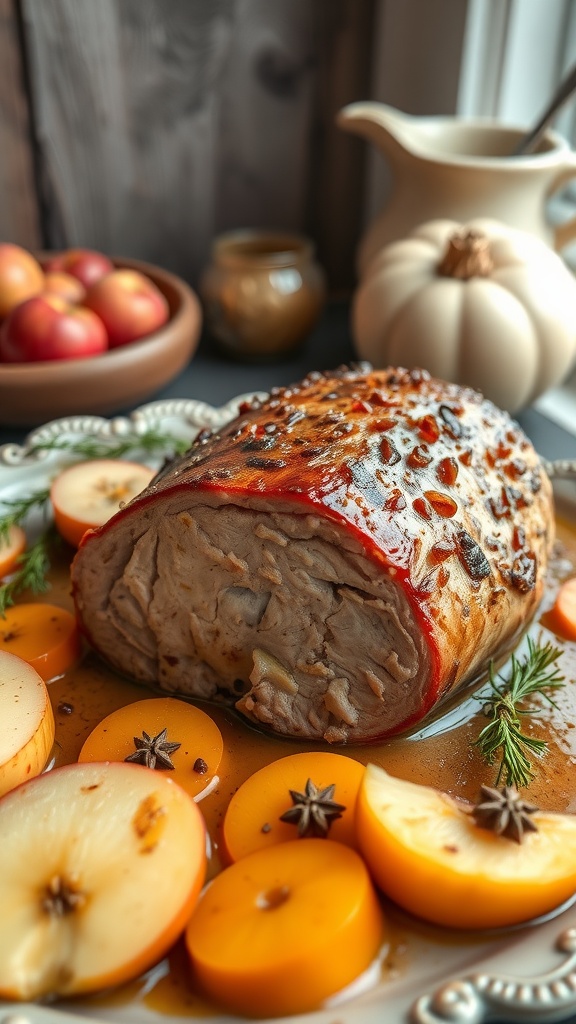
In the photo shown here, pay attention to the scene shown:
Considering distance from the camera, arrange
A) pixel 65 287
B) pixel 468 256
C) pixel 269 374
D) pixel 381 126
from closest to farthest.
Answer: pixel 468 256, pixel 381 126, pixel 65 287, pixel 269 374

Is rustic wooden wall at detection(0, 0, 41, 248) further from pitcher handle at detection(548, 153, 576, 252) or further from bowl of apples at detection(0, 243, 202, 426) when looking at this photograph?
pitcher handle at detection(548, 153, 576, 252)

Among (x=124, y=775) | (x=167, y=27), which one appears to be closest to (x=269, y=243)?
(x=167, y=27)

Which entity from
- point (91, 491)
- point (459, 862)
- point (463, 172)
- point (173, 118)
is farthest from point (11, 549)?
point (173, 118)

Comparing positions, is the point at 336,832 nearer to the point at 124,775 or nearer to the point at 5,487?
the point at 124,775

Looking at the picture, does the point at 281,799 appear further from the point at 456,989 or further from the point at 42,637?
the point at 42,637

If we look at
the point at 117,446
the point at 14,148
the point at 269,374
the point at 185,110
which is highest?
the point at 185,110

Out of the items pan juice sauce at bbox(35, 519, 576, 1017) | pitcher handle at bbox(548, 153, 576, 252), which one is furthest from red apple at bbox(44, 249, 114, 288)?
pan juice sauce at bbox(35, 519, 576, 1017)
